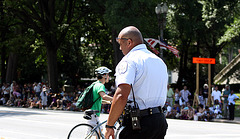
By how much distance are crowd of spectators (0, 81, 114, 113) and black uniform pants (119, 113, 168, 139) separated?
Result: 19252mm

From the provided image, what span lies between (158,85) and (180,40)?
40.7m

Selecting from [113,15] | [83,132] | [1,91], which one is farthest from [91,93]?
[1,91]

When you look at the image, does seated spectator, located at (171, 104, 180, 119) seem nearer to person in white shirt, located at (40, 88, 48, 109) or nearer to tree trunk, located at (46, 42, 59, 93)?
person in white shirt, located at (40, 88, 48, 109)

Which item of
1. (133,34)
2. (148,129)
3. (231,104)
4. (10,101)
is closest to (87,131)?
(148,129)

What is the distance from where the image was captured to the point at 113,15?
73.5 ft

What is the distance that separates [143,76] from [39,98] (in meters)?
24.9

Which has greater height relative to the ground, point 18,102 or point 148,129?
point 148,129

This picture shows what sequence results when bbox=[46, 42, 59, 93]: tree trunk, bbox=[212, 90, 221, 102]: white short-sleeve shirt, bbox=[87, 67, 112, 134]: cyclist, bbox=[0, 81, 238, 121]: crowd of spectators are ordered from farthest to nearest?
bbox=[46, 42, 59, 93]: tree trunk → bbox=[212, 90, 221, 102]: white short-sleeve shirt → bbox=[0, 81, 238, 121]: crowd of spectators → bbox=[87, 67, 112, 134]: cyclist

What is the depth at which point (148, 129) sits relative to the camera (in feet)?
12.3

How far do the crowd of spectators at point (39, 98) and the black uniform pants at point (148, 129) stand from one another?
1925 centimetres

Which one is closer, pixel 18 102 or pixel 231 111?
pixel 231 111

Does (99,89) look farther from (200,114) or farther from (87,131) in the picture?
(200,114)

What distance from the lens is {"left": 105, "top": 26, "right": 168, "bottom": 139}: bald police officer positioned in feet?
11.8

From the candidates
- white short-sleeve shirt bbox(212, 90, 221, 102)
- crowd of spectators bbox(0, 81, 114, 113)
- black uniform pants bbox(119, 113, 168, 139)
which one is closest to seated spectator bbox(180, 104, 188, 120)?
white short-sleeve shirt bbox(212, 90, 221, 102)
